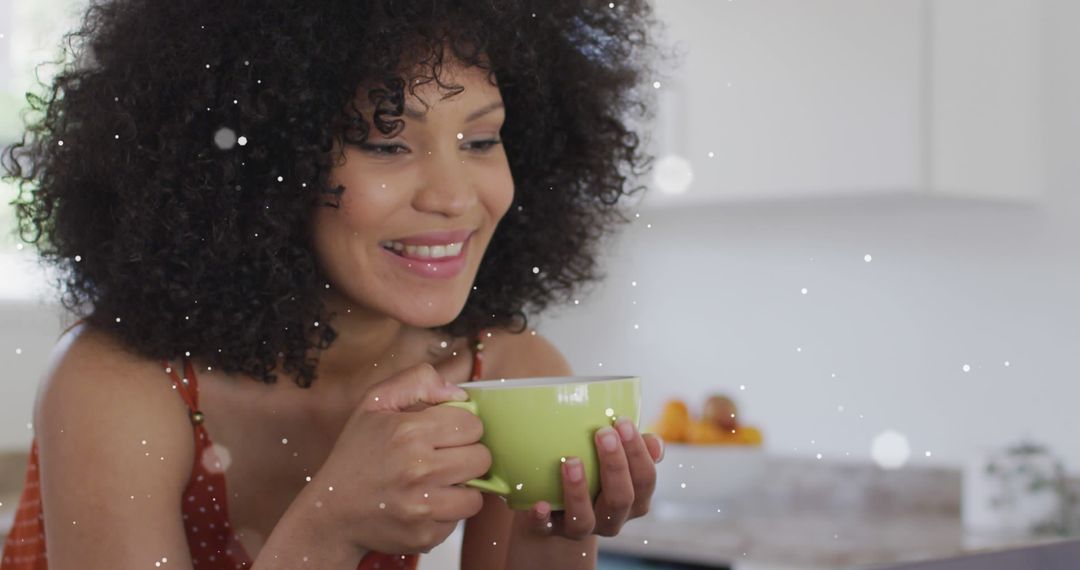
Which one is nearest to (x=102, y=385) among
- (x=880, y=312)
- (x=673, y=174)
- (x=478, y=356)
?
(x=478, y=356)

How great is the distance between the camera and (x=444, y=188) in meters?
0.69

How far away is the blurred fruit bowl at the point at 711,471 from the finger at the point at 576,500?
4.73 ft

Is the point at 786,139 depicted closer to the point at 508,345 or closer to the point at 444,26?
the point at 508,345

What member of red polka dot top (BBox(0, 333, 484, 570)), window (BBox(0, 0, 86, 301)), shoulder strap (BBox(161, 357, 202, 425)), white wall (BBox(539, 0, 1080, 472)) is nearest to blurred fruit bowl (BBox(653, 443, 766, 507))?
white wall (BBox(539, 0, 1080, 472))

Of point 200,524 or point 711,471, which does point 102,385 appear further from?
point 711,471

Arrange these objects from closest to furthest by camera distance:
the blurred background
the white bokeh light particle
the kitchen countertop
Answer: the kitchen countertop
the blurred background
the white bokeh light particle

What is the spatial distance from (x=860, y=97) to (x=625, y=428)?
1.48 meters

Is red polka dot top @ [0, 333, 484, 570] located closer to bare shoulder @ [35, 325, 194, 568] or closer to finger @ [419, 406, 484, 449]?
bare shoulder @ [35, 325, 194, 568]

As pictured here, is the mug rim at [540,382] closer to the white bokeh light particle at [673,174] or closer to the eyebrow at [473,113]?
the eyebrow at [473,113]

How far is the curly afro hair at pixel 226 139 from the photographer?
70cm

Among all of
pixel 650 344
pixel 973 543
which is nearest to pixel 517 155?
pixel 973 543

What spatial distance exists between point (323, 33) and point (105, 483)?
0.28 metres

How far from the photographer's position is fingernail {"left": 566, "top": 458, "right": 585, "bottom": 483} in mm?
550

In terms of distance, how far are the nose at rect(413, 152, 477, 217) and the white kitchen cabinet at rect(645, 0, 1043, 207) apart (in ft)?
3.98
